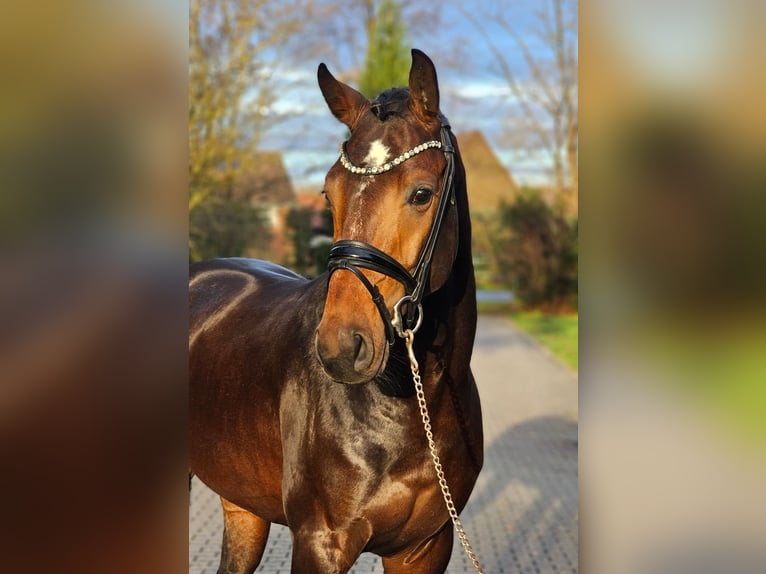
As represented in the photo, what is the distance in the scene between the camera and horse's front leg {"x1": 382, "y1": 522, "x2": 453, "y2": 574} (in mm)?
2701

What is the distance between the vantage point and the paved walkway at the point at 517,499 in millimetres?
5527

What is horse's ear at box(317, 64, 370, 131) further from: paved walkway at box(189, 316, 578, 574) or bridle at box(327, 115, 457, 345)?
paved walkway at box(189, 316, 578, 574)

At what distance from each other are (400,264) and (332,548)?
3.00 feet

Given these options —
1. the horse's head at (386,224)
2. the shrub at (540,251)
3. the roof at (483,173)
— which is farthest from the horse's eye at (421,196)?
the roof at (483,173)

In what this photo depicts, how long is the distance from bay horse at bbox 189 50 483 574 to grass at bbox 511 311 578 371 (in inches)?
480

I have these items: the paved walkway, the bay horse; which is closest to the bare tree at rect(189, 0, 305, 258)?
the paved walkway

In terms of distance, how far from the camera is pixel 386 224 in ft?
6.81

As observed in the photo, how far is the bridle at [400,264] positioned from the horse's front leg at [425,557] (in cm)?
85

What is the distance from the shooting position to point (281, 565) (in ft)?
17.7

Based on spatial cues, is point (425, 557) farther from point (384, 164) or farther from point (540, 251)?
point (540, 251)
